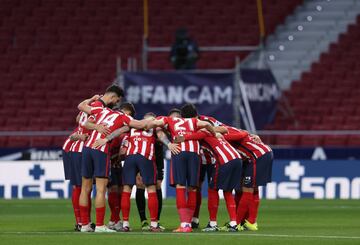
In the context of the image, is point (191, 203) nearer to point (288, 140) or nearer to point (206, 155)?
point (206, 155)

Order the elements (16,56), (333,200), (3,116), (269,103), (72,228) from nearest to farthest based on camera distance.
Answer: (72,228) → (333,200) → (269,103) → (3,116) → (16,56)

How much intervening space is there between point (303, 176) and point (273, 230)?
11407mm

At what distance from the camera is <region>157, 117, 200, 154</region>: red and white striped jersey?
1820cm

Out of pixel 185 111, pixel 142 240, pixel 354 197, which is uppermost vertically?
pixel 185 111

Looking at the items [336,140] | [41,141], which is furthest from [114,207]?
[336,140]

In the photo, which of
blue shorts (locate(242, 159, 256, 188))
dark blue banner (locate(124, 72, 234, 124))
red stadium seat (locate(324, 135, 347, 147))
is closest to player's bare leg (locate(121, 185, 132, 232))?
blue shorts (locate(242, 159, 256, 188))

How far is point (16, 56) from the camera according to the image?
38.9 metres

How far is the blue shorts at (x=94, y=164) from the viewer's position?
17.9 meters

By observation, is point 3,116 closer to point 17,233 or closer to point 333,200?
point 333,200

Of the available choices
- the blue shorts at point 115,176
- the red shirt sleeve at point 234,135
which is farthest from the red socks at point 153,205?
the red shirt sleeve at point 234,135

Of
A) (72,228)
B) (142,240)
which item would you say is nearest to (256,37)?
(72,228)

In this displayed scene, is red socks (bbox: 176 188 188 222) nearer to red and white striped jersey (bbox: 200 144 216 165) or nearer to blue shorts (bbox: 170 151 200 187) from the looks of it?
blue shorts (bbox: 170 151 200 187)

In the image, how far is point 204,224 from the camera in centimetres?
2052

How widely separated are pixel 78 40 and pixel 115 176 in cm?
2028
